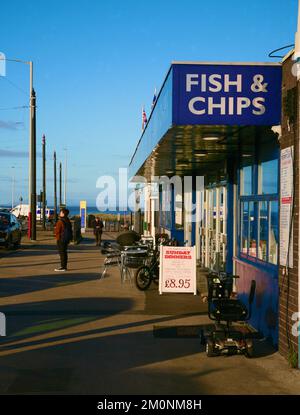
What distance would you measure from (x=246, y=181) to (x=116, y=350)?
4.63 meters

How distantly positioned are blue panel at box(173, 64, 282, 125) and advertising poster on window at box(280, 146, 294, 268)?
0.77m

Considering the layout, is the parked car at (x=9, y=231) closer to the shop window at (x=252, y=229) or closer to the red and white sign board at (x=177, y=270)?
the red and white sign board at (x=177, y=270)

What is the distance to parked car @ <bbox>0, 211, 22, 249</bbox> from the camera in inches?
989

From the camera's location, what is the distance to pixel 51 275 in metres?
16.7

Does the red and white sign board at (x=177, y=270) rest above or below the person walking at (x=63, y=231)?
below

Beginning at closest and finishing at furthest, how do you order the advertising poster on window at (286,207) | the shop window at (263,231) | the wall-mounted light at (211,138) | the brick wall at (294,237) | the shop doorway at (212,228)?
the brick wall at (294,237) < the advertising poster on window at (286,207) < the shop window at (263,231) < the wall-mounted light at (211,138) < the shop doorway at (212,228)

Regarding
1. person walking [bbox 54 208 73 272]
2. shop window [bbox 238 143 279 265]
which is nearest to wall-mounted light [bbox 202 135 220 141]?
shop window [bbox 238 143 279 265]

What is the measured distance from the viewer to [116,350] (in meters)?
8.24

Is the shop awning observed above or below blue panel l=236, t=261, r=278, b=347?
above

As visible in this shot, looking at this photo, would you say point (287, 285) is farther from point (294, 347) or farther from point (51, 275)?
point (51, 275)

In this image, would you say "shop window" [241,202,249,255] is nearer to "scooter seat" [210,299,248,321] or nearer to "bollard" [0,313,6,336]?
"scooter seat" [210,299,248,321]

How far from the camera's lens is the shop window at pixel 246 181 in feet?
36.9

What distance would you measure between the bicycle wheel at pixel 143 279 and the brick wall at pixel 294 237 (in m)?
6.32

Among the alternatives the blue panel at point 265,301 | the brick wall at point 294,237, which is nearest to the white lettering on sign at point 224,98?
the brick wall at point 294,237
